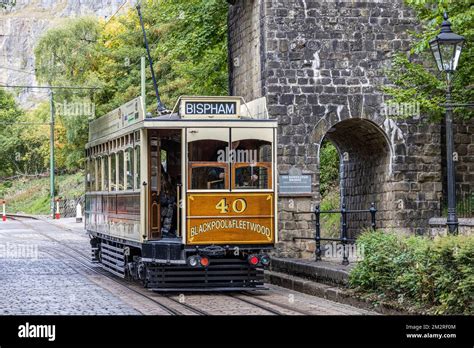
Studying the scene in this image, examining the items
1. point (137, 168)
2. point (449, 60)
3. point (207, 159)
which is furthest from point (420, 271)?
point (137, 168)

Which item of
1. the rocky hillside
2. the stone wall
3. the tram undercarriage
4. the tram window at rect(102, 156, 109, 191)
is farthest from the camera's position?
the rocky hillside

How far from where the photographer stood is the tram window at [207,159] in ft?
57.8

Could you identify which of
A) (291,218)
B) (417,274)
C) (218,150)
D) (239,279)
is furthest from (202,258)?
(291,218)

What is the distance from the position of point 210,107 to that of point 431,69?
8264 mm

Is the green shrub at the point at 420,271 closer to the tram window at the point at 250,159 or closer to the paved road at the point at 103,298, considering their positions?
the paved road at the point at 103,298

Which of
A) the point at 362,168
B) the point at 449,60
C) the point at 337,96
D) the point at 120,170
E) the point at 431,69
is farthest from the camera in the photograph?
the point at 362,168

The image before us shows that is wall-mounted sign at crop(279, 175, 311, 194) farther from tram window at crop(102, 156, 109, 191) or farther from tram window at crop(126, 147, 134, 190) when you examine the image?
tram window at crop(126, 147, 134, 190)

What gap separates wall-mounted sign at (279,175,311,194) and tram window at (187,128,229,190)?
6.08 metres

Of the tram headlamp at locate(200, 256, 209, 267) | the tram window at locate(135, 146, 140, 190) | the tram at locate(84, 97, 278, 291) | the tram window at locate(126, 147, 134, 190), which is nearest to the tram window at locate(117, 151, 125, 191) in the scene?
the tram window at locate(126, 147, 134, 190)

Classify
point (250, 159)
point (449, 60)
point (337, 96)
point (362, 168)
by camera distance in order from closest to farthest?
point (449, 60)
point (250, 159)
point (337, 96)
point (362, 168)

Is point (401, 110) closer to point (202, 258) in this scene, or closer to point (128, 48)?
point (202, 258)

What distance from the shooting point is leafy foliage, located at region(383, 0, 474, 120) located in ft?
66.0

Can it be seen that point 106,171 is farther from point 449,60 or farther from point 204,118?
point 449,60

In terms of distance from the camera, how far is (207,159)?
17781 mm
